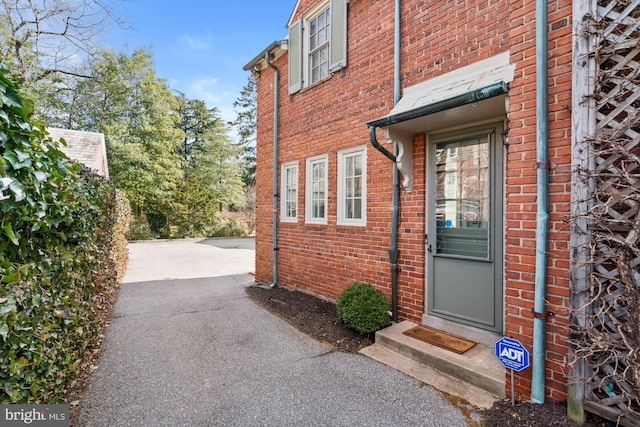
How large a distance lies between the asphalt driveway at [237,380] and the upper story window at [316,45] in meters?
4.46

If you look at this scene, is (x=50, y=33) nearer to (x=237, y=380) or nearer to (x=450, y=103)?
(x=237, y=380)

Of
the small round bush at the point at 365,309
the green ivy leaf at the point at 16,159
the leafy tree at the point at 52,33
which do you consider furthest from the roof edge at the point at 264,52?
the green ivy leaf at the point at 16,159

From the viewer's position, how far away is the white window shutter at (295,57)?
6.11m

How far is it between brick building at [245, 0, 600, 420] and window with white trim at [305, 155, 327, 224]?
0.04 m

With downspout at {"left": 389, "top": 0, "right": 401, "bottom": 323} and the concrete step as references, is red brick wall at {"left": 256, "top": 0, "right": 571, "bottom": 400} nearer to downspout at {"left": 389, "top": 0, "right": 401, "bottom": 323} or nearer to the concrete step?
downspout at {"left": 389, "top": 0, "right": 401, "bottom": 323}

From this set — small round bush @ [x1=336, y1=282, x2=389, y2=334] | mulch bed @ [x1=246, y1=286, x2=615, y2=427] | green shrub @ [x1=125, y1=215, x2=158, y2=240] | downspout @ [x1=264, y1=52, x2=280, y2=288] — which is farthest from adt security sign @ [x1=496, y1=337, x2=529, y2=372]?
green shrub @ [x1=125, y1=215, x2=158, y2=240]

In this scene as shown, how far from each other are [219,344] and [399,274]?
8.46ft

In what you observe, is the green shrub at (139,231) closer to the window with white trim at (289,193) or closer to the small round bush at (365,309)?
the window with white trim at (289,193)

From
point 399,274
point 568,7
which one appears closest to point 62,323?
point 399,274

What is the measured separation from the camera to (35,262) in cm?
204

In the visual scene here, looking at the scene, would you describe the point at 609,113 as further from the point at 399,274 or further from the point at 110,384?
the point at 110,384

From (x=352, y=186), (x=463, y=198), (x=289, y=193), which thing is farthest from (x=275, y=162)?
(x=463, y=198)

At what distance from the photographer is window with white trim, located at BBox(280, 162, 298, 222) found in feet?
21.3

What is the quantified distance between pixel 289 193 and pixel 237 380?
163 inches
